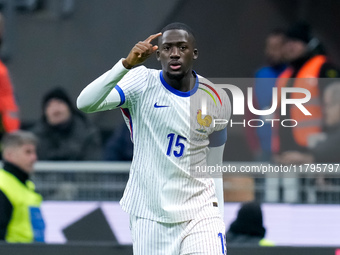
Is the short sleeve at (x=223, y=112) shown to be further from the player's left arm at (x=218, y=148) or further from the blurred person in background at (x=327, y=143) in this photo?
the blurred person in background at (x=327, y=143)

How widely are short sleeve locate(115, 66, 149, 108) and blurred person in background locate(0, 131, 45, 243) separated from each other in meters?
2.02

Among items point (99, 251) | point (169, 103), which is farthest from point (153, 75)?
point (99, 251)

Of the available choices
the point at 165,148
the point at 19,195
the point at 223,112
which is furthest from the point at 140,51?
the point at 19,195

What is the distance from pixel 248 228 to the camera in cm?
656

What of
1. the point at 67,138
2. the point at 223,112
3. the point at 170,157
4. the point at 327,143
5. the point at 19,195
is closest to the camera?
the point at 170,157

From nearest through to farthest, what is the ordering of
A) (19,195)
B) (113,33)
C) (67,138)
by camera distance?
(19,195), (67,138), (113,33)

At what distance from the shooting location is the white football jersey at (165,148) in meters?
4.75

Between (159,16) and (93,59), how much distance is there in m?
0.71

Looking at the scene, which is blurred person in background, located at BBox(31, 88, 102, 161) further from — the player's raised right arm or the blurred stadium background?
the player's raised right arm

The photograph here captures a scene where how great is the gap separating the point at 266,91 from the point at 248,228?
134cm

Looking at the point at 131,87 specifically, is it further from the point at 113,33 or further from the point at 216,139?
the point at 113,33

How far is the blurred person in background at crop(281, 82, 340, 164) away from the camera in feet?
23.6

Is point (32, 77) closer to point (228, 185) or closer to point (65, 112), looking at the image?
point (65, 112)

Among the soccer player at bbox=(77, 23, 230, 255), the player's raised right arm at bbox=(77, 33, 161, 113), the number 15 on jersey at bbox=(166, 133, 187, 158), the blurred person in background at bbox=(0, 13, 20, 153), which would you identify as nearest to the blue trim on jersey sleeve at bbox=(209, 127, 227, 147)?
the soccer player at bbox=(77, 23, 230, 255)
